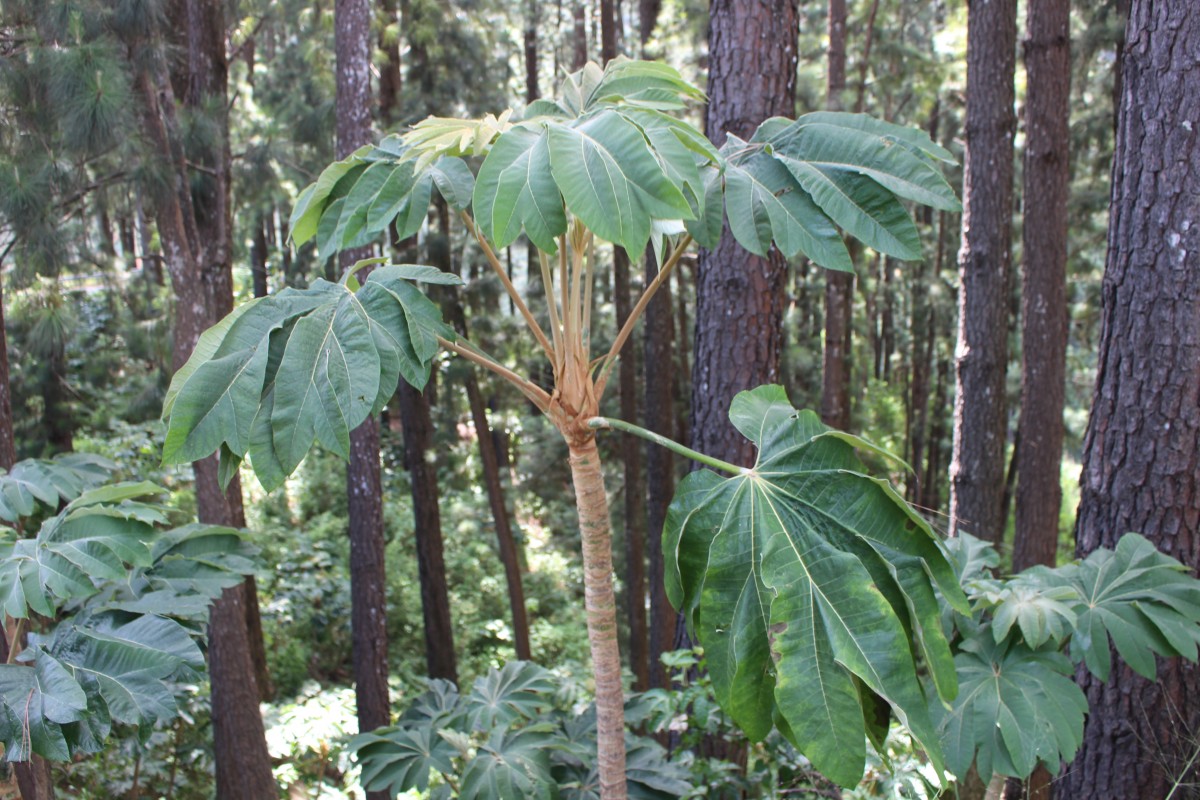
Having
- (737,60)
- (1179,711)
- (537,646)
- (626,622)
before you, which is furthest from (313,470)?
(1179,711)

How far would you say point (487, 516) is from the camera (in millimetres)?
15484

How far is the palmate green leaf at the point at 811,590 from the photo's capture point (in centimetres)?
150

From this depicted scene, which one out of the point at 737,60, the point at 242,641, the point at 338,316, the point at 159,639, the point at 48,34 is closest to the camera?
the point at 338,316

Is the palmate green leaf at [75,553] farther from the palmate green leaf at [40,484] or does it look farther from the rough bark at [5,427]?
the rough bark at [5,427]

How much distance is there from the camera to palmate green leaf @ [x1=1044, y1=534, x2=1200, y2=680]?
2389 millimetres

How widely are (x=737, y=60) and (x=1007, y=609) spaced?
2.81 metres

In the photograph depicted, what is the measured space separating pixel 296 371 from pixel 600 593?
0.89 meters

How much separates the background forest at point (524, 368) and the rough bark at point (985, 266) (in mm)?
26

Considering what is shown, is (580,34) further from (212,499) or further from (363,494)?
(212,499)

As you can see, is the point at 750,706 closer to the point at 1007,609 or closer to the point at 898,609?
the point at 898,609

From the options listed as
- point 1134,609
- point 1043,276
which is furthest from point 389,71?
point 1134,609

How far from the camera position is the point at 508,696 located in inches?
130

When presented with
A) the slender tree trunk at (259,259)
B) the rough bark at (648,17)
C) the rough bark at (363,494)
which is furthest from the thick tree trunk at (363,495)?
the slender tree trunk at (259,259)

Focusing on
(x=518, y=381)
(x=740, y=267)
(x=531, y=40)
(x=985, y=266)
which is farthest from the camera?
(x=531, y=40)
